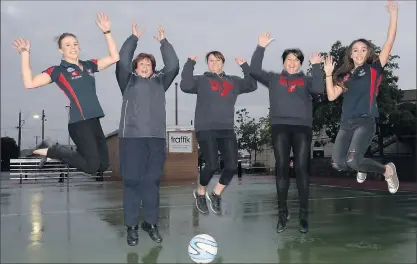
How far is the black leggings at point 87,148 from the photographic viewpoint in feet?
15.2

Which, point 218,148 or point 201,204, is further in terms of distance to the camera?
point 201,204

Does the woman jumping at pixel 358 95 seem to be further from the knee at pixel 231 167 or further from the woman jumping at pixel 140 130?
the woman jumping at pixel 140 130

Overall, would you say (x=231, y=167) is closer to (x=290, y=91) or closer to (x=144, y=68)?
(x=290, y=91)

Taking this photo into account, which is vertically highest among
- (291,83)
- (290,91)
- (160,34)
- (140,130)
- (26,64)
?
(160,34)

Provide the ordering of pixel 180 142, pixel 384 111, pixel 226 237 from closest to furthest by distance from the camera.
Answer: pixel 226 237, pixel 384 111, pixel 180 142

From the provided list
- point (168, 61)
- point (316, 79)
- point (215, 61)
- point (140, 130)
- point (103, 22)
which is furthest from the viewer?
point (215, 61)

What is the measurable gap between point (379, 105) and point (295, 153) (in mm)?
15948

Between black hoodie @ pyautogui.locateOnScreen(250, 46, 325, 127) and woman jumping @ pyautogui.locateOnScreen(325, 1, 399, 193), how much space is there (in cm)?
20

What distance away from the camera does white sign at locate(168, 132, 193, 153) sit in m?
22.5

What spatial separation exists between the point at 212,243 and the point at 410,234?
3.48 meters

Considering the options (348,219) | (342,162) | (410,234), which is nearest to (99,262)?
(342,162)

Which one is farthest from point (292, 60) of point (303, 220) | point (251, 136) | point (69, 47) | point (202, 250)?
point (251, 136)

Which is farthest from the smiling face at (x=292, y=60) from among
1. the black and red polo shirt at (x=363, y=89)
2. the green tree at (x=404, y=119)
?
the green tree at (x=404, y=119)

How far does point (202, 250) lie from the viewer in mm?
4391
